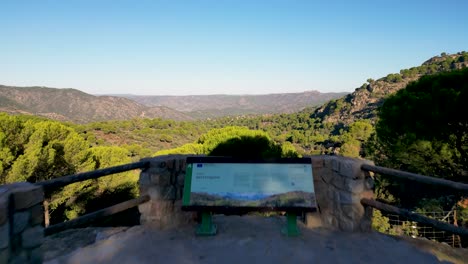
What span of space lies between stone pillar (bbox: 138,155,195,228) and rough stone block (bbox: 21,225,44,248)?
4.87ft

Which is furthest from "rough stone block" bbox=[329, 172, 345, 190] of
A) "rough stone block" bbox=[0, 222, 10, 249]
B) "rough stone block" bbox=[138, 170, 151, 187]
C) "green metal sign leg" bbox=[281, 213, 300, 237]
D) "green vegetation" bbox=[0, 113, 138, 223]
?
"green vegetation" bbox=[0, 113, 138, 223]

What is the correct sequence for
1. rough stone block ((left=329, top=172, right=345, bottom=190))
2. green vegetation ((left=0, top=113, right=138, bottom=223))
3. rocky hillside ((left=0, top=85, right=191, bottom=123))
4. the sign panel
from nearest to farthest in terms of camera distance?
the sign panel < rough stone block ((left=329, top=172, right=345, bottom=190)) < green vegetation ((left=0, top=113, right=138, bottom=223)) < rocky hillside ((left=0, top=85, right=191, bottom=123))

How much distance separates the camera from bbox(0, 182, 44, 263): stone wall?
2.38m

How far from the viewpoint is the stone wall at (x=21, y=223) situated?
7.82 ft

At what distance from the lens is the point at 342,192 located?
406cm

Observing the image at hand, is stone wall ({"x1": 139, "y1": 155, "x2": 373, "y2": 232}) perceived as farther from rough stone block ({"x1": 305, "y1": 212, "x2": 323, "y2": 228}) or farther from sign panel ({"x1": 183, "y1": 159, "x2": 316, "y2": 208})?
sign panel ({"x1": 183, "y1": 159, "x2": 316, "y2": 208})

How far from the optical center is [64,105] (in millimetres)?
142125

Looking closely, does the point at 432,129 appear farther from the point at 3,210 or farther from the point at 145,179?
the point at 3,210

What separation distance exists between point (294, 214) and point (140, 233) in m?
1.82

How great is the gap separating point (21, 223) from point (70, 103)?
159 m

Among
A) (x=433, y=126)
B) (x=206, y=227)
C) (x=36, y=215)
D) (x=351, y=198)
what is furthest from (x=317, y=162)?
(x=433, y=126)

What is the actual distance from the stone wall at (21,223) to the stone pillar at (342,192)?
299cm

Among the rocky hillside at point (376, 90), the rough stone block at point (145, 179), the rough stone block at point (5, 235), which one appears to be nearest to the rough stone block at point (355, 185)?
the rough stone block at point (145, 179)

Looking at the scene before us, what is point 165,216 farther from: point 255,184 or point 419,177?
point 419,177
